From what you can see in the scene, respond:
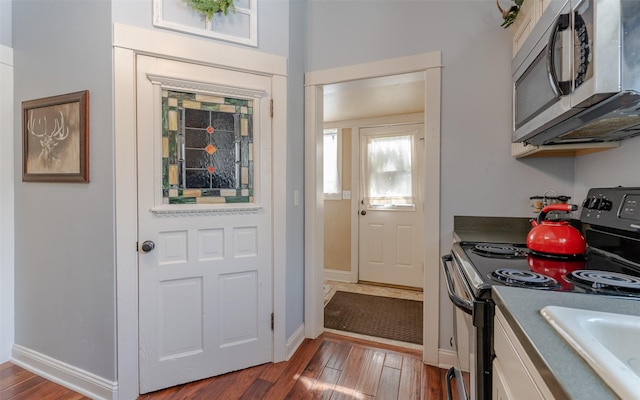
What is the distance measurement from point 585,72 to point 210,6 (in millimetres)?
1830

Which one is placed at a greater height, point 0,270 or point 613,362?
point 613,362

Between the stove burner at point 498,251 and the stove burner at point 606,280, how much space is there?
315mm

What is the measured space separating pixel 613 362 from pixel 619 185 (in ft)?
3.90

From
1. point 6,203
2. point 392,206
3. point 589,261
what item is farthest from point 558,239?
point 6,203

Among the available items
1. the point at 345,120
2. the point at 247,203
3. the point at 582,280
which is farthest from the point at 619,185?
the point at 345,120

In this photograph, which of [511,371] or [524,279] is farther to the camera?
[524,279]

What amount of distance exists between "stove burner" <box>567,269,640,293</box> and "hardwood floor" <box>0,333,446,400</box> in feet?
3.63

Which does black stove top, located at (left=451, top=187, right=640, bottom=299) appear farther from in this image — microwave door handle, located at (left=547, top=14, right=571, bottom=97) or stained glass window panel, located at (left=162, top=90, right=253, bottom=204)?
stained glass window panel, located at (left=162, top=90, right=253, bottom=204)

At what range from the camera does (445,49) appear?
192 cm

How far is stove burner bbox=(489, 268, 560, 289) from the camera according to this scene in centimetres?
90

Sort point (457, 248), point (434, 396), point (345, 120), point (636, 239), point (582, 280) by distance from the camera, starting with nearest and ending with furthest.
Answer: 1. point (582, 280)
2. point (636, 239)
3. point (457, 248)
4. point (434, 396)
5. point (345, 120)

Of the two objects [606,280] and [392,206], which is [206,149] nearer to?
[606,280]

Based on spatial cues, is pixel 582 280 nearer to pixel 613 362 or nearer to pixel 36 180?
pixel 613 362

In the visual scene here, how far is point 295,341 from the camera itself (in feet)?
7.11
